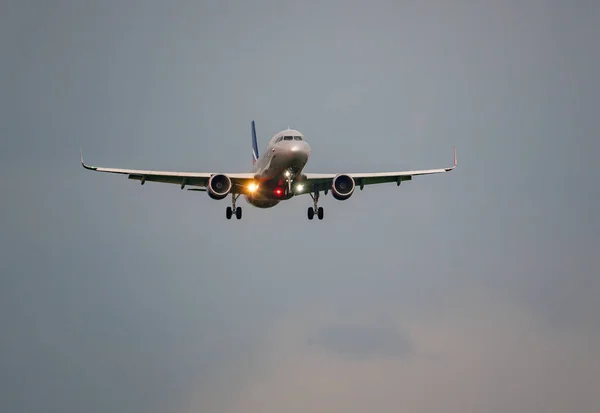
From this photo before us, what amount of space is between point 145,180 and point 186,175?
3331 millimetres

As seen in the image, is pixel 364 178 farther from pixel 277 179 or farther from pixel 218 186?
pixel 218 186

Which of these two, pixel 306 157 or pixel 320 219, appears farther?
pixel 320 219

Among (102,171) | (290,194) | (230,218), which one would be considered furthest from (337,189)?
(102,171)

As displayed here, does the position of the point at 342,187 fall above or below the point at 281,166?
below

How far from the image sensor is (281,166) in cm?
6800

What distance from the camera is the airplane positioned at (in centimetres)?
6788

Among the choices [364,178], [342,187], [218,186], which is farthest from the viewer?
[364,178]

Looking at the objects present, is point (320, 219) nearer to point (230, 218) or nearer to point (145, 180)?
point (230, 218)

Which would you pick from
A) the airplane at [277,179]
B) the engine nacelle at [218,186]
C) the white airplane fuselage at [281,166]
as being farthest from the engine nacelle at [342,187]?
the engine nacelle at [218,186]

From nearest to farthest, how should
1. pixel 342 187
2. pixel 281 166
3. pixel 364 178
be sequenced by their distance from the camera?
1. pixel 281 166
2. pixel 342 187
3. pixel 364 178

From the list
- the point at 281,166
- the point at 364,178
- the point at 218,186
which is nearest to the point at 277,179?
the point at 281,166

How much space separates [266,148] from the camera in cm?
7062

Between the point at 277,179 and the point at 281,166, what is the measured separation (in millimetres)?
1861

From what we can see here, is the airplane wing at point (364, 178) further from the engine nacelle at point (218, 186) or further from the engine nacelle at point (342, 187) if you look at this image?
the engine nacelle at point (218, 186)
